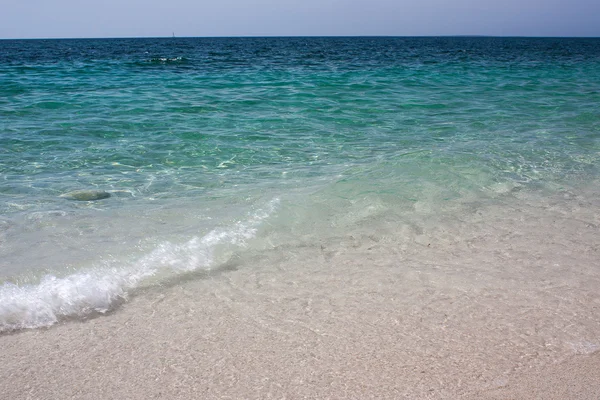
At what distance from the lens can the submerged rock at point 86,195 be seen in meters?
5.83

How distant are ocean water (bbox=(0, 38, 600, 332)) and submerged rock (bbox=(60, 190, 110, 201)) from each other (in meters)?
0.08

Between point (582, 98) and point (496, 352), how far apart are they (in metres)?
14.2

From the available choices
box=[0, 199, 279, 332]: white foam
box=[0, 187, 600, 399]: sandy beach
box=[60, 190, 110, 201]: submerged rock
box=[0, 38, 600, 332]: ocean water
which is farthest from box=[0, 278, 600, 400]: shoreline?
box=[60, 190, 110, 201]: submerged rock

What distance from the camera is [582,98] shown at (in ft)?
48.7

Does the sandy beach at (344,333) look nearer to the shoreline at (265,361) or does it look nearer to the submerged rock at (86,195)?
the shoreline at (265,361)

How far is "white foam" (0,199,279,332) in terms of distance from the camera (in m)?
3.46

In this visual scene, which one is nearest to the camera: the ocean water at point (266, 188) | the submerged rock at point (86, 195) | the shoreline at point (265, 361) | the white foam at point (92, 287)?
the shoreline at point (265, 361)

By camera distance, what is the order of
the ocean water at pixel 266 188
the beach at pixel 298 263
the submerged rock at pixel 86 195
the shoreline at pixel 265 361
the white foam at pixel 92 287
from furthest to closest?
the submerged rock at pixel 86 195 < the ocean water at pixel 266 188 < the white foam at pixel 92 287 < the beach at pixel 298 263 < the shoreline at pixel 265 361

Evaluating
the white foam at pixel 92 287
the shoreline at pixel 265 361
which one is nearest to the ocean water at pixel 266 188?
the white foam at pixel 92 287

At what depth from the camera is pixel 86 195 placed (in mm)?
5887

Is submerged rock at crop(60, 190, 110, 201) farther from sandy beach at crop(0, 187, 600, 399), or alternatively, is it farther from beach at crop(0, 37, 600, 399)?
sandy beach at crop(0, 187, 600, 399)

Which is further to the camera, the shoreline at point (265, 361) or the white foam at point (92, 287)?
the white foam at point (92, 287)

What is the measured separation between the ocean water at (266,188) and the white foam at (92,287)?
0.05 ft

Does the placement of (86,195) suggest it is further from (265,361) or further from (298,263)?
(265,361)
